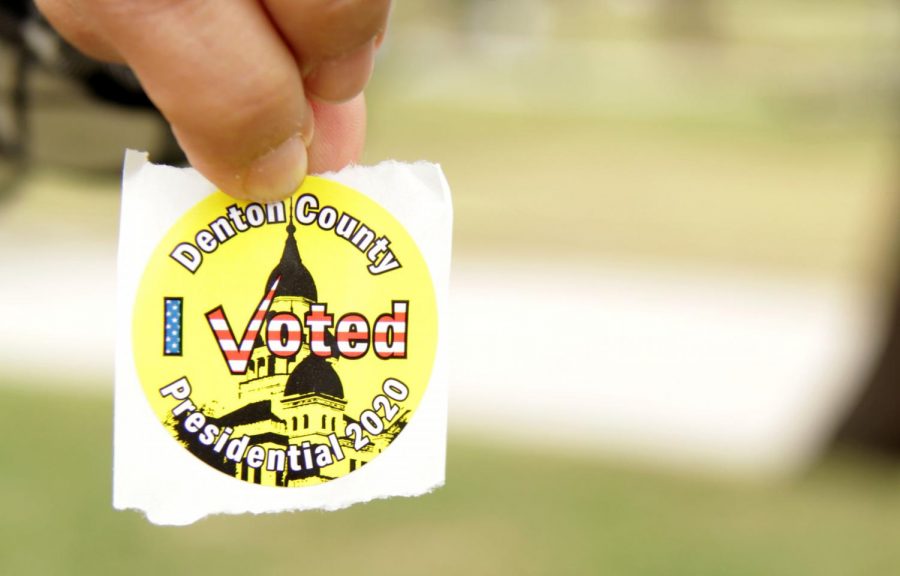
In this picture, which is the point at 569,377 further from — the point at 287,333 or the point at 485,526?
the point at 287,333

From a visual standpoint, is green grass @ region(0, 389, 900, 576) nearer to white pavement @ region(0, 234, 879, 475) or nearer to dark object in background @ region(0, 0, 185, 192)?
white pavement @ region(0, 234, 879, 475)

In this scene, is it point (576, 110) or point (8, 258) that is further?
point (576, 110)

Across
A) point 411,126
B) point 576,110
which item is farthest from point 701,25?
point 411,126

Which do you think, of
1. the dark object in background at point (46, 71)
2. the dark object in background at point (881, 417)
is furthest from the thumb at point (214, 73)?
the dark object in background at point (881, 417)

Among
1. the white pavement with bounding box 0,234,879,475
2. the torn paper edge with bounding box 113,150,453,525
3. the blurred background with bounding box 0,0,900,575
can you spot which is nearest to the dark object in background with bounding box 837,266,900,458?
the blurred background with bounding box 0,0,900,575

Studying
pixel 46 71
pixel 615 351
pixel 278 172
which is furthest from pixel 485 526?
pixel 278 172

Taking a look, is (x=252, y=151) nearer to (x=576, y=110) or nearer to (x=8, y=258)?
(x=8, y=258)
